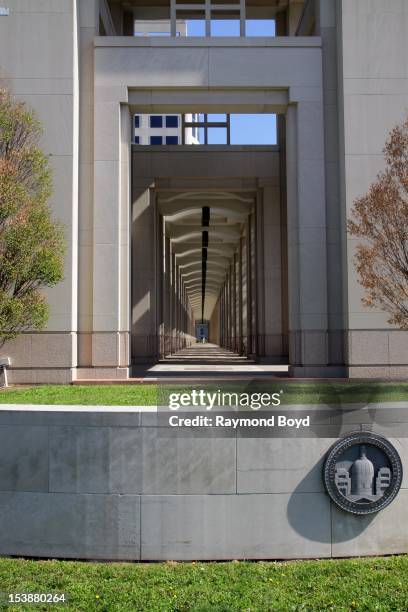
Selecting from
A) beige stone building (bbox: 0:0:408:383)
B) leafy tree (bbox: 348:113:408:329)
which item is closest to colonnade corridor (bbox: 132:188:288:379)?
beige stone building (bbox: 0:0:408:383)

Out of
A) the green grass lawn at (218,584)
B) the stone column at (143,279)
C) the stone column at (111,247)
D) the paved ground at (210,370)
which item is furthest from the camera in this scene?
the stone column at (143,279)

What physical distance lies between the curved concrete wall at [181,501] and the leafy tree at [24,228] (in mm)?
8654

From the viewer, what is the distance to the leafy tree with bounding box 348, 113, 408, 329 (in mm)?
16078

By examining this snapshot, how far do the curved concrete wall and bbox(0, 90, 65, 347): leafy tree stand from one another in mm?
8654

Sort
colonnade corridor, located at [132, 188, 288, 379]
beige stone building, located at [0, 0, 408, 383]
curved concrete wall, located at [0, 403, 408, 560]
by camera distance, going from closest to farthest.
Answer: curved concrete wall, located at [0, 403, 408, 560] < beige stone building, located at [0, 0, 408, 383] < colonnade corridor, located at [132, 188, 288, 379]

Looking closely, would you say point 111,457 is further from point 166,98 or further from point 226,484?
point 166,98

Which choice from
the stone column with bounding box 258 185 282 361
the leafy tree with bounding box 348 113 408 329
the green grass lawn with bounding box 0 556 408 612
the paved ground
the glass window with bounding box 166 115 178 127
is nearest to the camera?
the green grass lawn with bounding box 0 556 408 612

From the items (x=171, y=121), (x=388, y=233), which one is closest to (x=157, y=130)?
(x=171, y=121)

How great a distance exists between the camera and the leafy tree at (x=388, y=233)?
16078 millimetres

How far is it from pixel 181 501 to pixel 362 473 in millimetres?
2112

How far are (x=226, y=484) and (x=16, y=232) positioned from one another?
392 inches

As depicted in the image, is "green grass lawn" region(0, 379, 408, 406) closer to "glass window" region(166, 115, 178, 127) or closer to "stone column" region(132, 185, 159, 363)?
"stone column" region(132, 185, 159, 363)

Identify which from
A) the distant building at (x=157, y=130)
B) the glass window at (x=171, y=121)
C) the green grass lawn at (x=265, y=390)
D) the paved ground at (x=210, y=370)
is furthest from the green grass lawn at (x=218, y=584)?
the glass window at (x=171, y=121)

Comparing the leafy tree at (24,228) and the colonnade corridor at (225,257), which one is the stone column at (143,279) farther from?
the leafy tree at (24,228)
